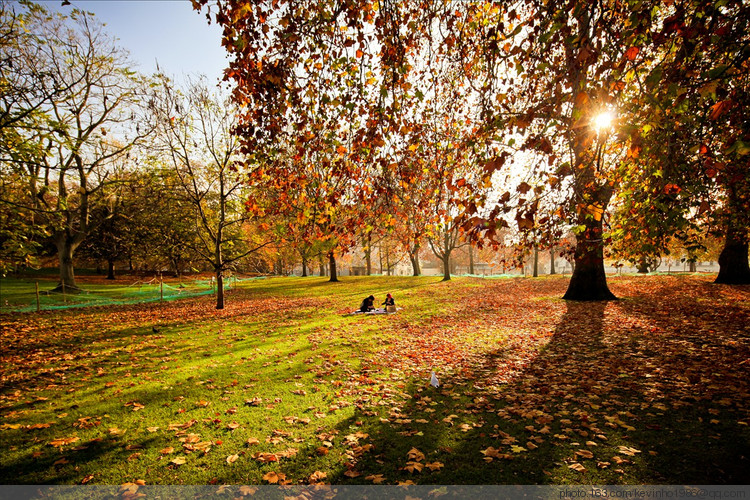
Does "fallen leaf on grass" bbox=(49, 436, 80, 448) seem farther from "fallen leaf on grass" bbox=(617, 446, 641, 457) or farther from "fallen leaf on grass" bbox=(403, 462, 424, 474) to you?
"fallen leaf on grass" bbox=(617, 446, 641, 457)

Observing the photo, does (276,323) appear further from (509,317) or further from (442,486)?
(442,486)

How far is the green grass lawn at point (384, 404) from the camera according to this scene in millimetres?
3840

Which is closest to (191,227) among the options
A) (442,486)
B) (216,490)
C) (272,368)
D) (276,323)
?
(276,323)

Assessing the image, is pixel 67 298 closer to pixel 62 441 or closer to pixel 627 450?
pixel 62 441

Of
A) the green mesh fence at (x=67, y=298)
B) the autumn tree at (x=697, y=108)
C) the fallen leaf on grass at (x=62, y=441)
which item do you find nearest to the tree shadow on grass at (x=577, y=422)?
the autumn tree at (x=697, y=108)

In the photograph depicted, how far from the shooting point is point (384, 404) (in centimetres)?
563

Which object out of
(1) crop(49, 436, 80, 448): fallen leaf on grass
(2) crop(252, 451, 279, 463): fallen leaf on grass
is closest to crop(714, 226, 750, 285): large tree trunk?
(2) crop(252, 451, 279, 463): fallen leaf on grass

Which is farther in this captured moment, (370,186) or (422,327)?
(422,327)

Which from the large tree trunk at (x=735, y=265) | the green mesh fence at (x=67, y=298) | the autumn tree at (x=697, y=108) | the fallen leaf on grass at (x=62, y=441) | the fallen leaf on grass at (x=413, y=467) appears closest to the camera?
the autumn tree at (x=697, y=108)

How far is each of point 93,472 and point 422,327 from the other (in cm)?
975

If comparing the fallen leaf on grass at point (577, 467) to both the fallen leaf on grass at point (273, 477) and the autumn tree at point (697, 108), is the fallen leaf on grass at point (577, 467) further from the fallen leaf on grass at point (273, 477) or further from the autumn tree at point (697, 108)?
the autumn tree at point (697, 108)

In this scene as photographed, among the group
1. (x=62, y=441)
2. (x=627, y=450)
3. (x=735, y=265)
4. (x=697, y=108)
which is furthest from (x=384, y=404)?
(x=735, y=265)

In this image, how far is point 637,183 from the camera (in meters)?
6.77

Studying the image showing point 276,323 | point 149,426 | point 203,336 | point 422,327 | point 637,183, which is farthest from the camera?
point 276,323
